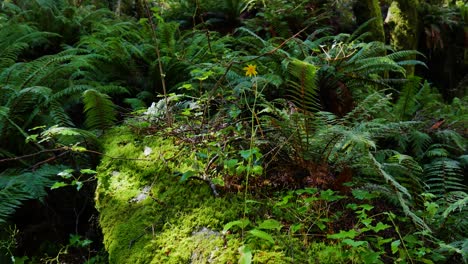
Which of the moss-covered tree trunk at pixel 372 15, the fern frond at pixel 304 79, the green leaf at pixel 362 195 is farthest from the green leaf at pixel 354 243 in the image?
the moss-covered tree trunk at pixel 372 15

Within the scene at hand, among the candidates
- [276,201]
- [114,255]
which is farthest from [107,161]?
[276,201]

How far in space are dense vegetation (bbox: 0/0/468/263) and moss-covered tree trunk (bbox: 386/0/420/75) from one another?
1.47m

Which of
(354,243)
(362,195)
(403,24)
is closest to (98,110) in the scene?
(362,195)

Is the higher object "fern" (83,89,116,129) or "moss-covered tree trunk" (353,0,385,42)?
"moss-covered tree trunk" (353,0,385,42)

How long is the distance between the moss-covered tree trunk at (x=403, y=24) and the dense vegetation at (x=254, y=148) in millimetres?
1467

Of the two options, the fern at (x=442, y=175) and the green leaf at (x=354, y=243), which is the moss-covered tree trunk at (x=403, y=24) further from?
the green leaf at (x=354, y=243)

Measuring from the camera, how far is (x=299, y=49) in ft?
12.6

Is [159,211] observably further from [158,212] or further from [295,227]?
[295,227]

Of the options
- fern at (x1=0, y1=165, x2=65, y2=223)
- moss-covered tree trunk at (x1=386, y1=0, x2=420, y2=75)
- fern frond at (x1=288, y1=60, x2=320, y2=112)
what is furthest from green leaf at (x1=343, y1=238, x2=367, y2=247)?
moss-covered tree trunk at (x1=386, y1=0, x2=420, y2=75)

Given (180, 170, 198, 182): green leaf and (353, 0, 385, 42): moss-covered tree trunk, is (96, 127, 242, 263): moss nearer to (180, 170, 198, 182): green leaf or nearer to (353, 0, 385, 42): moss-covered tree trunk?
(180, 170, 198, 182): green leaf

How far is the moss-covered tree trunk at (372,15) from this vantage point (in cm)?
533

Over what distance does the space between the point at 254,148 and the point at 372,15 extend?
4.75 metres

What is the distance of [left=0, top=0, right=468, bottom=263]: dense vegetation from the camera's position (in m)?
1.66

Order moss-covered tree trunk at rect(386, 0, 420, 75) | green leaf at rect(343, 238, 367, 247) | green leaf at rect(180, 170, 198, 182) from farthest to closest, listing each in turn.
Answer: moss-covered tree trunk at rect(386, 0, 420, 75) < green leaf at rect(180, 170, 198, 182) < green leaf at rect(343, 238, 367, 247)
